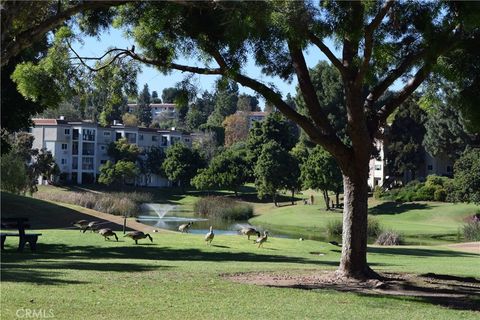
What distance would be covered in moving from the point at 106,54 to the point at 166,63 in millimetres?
1422

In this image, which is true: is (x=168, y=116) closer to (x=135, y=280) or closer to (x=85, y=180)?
(x=85, y=180)

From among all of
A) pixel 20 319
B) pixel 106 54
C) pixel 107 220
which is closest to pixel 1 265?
pixel 106 54

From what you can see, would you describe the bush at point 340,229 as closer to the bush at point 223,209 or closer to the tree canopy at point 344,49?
the bush at point 223,209

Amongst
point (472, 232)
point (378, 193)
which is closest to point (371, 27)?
point (472, 232)

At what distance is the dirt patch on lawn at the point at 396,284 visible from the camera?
12.8 m

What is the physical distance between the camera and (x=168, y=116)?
174250mm

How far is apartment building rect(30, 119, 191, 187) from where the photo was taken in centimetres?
8925

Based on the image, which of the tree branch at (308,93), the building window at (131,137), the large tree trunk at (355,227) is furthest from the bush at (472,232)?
the building window at (131,137)

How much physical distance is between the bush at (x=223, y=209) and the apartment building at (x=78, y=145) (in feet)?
112

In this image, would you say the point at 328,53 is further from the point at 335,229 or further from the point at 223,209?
the point at 223,209

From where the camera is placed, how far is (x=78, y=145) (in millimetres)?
92312

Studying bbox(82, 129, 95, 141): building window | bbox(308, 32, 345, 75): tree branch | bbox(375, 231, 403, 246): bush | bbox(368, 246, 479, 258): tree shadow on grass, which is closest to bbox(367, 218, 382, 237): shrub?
bbox(375, 231, 403, 246): bush

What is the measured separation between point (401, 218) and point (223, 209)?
15.9 meters

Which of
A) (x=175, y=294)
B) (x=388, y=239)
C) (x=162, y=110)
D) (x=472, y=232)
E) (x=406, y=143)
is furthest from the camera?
(x=162, y=110)
